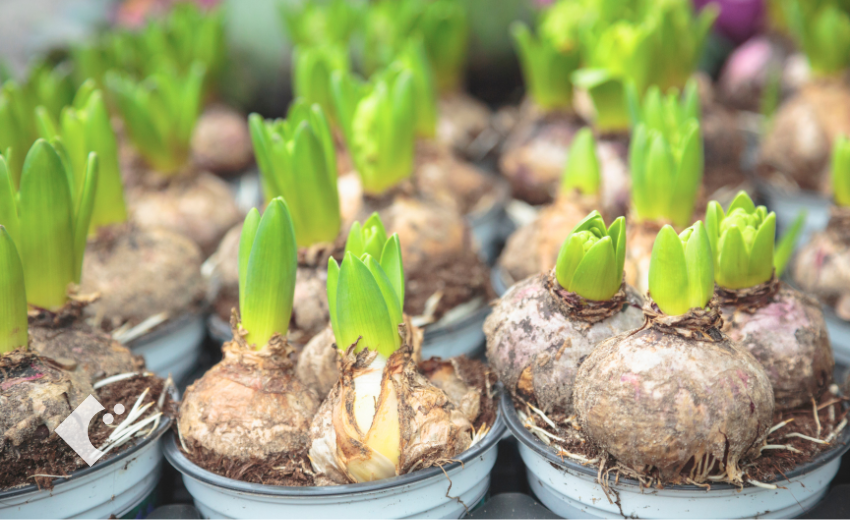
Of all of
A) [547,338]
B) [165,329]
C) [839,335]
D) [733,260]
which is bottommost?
[839,335]

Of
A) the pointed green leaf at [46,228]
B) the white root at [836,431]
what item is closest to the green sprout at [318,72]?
the pointed green leaf at [46,228]

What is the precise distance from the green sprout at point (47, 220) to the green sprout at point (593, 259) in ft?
3.13

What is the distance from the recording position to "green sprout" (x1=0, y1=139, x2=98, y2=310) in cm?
139

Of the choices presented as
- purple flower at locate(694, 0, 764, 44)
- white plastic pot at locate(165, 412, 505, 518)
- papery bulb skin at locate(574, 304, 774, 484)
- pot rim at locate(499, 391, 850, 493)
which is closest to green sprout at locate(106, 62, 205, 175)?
white plastic pot at locate(165, 412, 505, 518)

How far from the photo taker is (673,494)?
1188 millimetres

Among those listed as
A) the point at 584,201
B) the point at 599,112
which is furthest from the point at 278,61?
the point at 584,201

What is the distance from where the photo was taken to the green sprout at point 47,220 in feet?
4.55

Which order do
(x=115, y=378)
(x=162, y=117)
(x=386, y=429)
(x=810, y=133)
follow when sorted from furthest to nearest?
(x=810, y=133) < (x=162, y=117) < (x=115, y=378) < (x=386, y=429)

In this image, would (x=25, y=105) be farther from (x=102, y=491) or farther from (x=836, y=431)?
(x=836, y=431)

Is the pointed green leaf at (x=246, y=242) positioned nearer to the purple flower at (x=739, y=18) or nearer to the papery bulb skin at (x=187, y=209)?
the papery bulb skin at (x=187, y=209)

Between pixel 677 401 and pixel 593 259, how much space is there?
0.28m

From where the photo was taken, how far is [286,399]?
1354mm

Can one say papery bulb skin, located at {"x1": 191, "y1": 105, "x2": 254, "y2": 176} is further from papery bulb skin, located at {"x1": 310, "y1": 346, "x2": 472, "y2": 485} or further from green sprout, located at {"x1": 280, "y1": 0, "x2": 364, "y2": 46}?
papery bulb skin, located at {"x1": 310, "y1": 346, "x2": 472, "y2": 485}

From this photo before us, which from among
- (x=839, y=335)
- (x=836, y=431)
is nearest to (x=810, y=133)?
(x=839, y=335)
